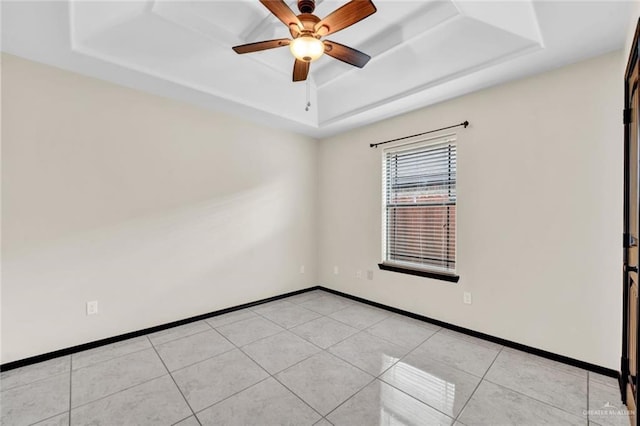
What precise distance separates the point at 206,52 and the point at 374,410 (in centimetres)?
332

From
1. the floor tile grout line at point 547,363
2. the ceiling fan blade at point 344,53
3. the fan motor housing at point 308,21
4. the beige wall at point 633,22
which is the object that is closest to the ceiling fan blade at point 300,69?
the ceiling fan blade at point 344,53

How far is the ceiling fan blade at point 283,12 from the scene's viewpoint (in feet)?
5.44

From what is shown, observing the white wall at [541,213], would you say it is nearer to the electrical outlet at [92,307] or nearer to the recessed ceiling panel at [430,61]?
the recessed ceiling panel at [430,61]

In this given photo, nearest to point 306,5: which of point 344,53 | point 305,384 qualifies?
point 344,53

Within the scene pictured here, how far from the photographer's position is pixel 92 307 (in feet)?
8.62

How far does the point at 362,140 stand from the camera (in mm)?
4012

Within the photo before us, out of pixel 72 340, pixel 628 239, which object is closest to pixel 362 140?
pixel 628 239

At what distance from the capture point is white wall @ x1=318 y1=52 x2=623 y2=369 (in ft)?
7.15

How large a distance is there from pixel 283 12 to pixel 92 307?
3049 mm

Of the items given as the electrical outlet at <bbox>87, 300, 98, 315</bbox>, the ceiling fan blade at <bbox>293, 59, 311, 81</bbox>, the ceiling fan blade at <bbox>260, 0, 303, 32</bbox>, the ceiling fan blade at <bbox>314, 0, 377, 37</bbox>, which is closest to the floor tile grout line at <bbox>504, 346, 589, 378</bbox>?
the ceiling fan blade at <bbox>314, 0, 377, 37</bbox>

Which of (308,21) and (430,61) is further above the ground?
(430,61)

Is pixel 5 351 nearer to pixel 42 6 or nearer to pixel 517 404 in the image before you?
pixel 42 6

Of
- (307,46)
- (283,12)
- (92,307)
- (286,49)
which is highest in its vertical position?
(286,49)

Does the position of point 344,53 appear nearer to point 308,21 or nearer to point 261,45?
point 308,21
